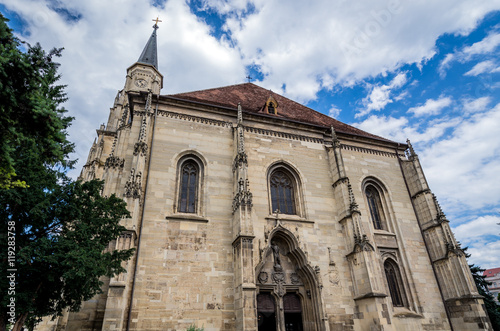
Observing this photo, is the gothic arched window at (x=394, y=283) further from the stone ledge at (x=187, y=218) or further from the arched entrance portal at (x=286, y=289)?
the stone ledge at (x=187, y=218)

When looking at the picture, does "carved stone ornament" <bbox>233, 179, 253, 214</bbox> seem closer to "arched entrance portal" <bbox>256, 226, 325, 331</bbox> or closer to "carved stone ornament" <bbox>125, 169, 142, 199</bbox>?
"arched entrance portal" <bbox>256, 226, 325, 331</bbox>

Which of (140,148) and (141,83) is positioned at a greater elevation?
(141,83)

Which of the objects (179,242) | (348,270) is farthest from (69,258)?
(348,270)

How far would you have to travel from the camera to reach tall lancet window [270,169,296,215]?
13.6m

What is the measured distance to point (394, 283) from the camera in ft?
44.8

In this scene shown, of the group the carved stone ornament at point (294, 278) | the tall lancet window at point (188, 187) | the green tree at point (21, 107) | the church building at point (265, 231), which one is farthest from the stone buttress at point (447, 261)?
the green tree at point (21, 107)

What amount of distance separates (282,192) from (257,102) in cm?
639

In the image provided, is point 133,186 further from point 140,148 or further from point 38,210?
point 38,210

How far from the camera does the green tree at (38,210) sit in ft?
15.5

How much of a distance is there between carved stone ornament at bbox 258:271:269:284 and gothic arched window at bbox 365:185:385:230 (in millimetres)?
6676

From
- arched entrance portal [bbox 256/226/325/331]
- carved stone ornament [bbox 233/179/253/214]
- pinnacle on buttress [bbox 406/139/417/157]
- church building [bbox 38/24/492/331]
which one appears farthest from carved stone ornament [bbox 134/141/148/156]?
pinnacle on buttress [bbox 406/139/417/157]

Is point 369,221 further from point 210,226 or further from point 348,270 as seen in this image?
point 210,226

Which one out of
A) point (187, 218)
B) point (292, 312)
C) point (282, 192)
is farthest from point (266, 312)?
point (282, 192)

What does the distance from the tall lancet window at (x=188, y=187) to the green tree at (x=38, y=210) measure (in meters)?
3.95
